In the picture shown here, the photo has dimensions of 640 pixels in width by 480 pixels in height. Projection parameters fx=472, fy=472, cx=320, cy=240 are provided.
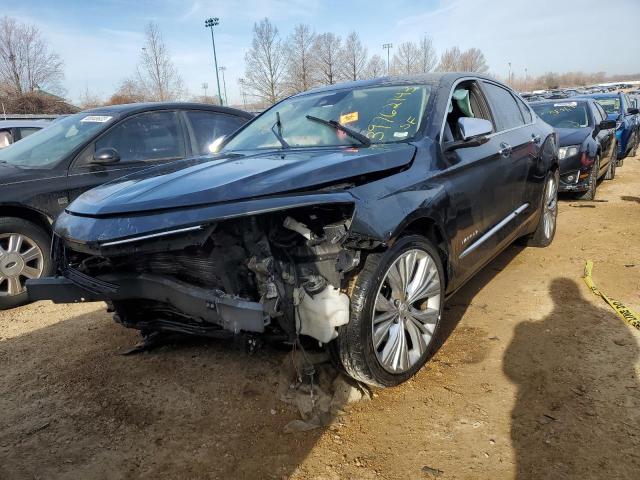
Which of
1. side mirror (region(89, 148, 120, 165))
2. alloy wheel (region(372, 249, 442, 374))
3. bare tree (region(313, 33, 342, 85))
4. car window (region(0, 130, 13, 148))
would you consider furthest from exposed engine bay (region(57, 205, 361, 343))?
bare tree (region(313, 33, 342, 85))

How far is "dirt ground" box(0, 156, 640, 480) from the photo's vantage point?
6.93 ft

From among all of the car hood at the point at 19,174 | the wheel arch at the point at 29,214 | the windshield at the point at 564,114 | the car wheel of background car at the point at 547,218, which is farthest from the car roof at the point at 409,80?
the windshield at the point at 564,114

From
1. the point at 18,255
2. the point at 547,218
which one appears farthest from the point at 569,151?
the point at 18,255

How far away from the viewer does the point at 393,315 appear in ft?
8.32

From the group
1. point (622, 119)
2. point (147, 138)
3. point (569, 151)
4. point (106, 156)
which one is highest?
point (147, 138)

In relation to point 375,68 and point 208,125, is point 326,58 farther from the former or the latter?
point 208,125

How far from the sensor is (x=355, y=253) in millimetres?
2293

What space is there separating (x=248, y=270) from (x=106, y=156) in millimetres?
2763

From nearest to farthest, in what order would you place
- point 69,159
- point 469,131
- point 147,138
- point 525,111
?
point 469,131 < point 69,159 < point 525,111 < point 147,138

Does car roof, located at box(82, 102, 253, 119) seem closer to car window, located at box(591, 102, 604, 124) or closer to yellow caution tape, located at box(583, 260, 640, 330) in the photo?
yellow caution tape, located at box(583, 260, 640, 330)

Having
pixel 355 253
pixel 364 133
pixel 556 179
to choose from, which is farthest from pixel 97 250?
A: pixel 556 179

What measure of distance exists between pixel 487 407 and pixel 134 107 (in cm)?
441

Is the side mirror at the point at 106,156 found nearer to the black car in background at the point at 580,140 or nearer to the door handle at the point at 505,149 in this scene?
the door handle at the point at 505,149

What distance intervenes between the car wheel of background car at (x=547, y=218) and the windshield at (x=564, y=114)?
354cm
